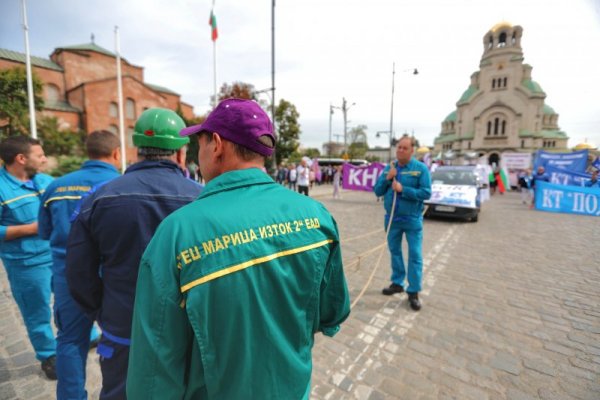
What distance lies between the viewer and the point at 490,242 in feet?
26.2

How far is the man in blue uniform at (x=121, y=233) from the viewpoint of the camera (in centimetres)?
168

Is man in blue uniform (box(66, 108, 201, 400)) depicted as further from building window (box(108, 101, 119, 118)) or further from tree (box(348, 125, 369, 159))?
tree (box(348, 125, 369, 159))

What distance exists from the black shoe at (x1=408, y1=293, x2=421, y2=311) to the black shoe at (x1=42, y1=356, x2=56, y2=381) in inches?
162

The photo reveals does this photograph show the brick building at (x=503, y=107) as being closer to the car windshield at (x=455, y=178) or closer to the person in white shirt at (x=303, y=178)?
the car windshield at (x=455, y=178)

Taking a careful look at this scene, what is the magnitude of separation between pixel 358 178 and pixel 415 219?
40.6 feet

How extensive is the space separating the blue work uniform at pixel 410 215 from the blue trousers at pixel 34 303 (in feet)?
13.7

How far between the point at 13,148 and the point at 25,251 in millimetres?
1051

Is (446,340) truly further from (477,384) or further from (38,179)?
(38,179)

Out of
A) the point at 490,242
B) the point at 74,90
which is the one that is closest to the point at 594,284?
the point at 490,242

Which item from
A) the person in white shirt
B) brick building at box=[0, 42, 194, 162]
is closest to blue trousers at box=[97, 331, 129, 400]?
the person in white shirt

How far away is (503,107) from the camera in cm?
5497

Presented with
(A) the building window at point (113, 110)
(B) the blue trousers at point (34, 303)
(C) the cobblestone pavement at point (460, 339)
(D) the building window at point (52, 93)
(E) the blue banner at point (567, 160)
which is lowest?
(C) the cobblestone pavement at point (460, 339)

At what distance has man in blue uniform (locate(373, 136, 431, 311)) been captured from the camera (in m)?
4.18

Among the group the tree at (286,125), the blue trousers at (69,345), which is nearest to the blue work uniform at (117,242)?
the blue trousers at (69,345)
